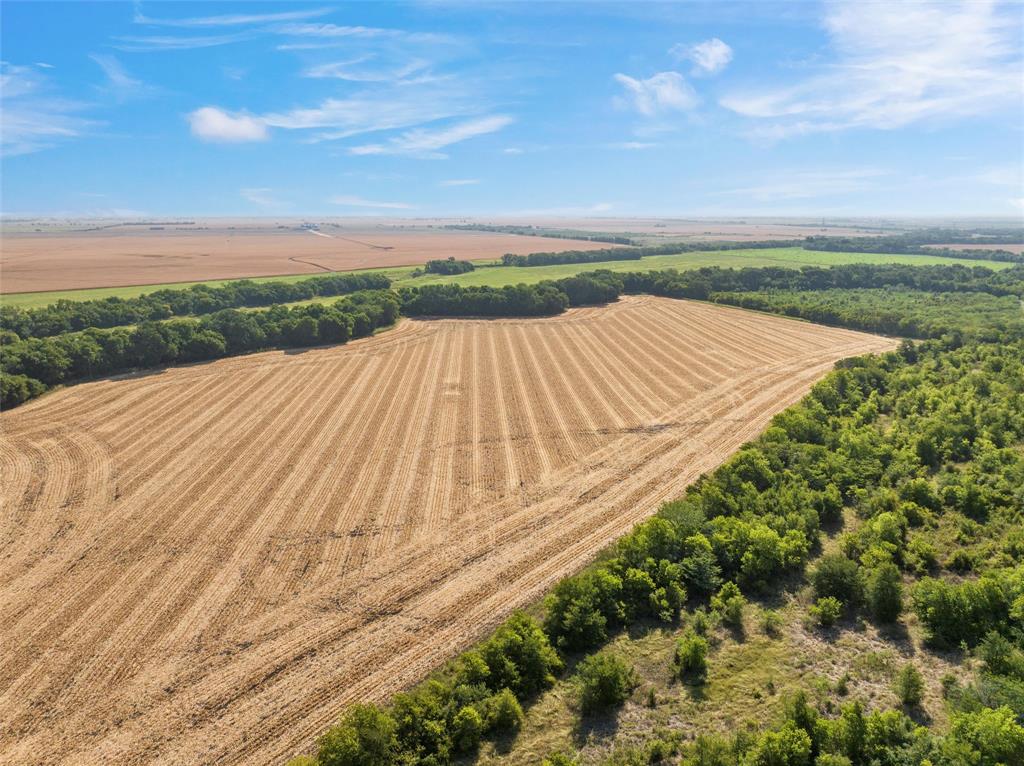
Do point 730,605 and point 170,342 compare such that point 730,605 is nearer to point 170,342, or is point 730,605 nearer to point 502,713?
point 502,713

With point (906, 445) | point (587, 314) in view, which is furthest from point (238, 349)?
point (906, 445)

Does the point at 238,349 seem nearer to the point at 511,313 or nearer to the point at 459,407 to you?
the point at 459,407

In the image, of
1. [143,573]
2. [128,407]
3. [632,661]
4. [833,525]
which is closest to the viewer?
[632,661]

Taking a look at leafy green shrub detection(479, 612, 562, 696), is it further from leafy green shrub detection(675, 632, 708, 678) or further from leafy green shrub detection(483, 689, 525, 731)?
leafy green shrub detection(675, 632, 708, 678)

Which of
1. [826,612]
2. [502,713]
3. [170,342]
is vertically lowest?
[502,713]

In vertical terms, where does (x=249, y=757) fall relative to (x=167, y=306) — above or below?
below

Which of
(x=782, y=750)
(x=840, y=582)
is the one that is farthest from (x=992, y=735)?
(x=840, y=582)

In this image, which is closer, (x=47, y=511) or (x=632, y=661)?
(x=632, y=661)
